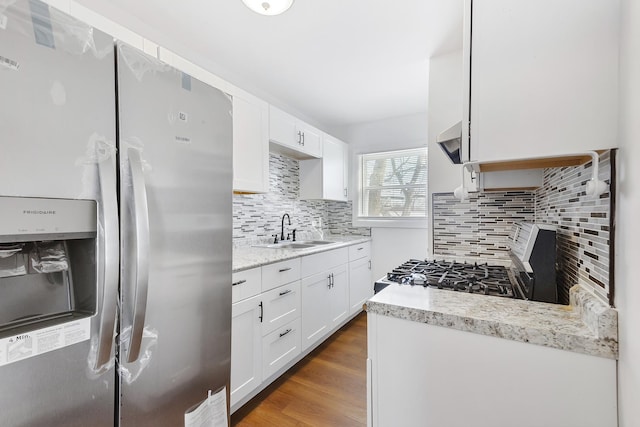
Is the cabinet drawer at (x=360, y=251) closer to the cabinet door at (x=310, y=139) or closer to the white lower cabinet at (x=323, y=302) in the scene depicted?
the white lower cabinet at (x=323, y=302)

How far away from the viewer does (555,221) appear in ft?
4.66

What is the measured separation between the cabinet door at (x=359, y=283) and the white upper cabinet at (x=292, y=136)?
4.30 feet

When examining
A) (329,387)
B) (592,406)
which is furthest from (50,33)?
(329,387)

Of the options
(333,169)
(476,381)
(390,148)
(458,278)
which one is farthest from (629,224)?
(390,148)

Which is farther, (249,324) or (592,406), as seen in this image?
(249,324)

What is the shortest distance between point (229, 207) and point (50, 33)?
79 cm

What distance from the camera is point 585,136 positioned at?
808mm

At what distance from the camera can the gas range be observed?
1.19m

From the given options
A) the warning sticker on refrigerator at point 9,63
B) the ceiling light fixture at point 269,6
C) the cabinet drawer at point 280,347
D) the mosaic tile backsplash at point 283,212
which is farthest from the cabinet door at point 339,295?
the warning sticker on refrigerator at point 9,63

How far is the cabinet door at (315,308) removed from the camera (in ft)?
7.77

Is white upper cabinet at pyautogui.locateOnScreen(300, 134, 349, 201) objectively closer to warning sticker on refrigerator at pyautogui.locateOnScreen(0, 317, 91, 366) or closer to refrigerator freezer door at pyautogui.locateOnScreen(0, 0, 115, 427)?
refrigerator freezer door at pyautogui.locateOnScreen(0, 0, 115, 427)

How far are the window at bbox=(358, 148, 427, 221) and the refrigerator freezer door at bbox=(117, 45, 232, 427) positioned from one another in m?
2.66

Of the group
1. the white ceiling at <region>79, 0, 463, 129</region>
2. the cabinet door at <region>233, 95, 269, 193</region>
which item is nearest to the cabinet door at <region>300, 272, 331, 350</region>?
the cabinet door at <region>233, 95, 269, 193</region>

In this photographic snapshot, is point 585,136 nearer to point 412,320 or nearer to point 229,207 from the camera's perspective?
point 412,320
